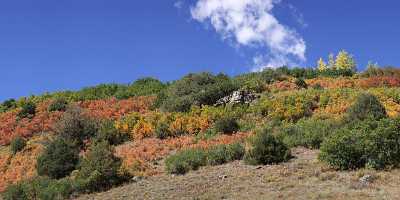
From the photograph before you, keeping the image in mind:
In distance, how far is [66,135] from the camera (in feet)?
121

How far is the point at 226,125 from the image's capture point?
35.1 m

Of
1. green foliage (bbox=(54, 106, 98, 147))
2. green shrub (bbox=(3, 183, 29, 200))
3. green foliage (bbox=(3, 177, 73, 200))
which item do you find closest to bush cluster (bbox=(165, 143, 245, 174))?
green foliage (bbox=(3, 177, 73, 200))

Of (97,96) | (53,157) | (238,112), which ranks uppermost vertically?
(97,96)

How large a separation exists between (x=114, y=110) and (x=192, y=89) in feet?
18.4

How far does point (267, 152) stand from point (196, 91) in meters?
17.4

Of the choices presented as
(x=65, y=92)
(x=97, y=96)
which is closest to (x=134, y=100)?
(x=97, y=96)

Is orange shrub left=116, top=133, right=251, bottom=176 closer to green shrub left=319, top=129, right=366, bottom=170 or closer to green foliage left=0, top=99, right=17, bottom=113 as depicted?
green shrub left=319, top=129, right=366, bottom=170

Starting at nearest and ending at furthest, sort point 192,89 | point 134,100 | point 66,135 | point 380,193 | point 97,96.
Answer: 1. point 380,193
2. point 66,135
3. point 192,89
4. point 134,100
5. point 97,96

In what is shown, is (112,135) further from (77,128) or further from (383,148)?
(383,148)

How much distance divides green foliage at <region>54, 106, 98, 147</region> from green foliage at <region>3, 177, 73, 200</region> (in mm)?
7536

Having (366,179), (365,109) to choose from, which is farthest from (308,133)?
(366,179)

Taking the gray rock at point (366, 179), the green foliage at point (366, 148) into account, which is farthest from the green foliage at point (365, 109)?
the gray rock at point (366, 179)

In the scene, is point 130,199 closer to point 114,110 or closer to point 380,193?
point 380,193

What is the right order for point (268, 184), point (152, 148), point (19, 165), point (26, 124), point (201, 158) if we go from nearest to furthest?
point (268, 184), point (201, 158), point (152, 148), point (19, 165), point (26, 124)
